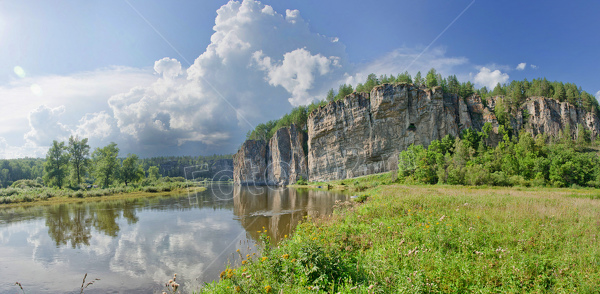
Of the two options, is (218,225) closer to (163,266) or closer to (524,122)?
(163,266)

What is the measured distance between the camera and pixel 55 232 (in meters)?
16.3

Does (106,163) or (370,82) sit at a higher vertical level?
(370,82)

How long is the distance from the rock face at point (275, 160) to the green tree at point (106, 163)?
49.3 metres

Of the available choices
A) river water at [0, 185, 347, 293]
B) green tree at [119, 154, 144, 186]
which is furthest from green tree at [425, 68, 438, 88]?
green tree at [119, 154, 144, 186]

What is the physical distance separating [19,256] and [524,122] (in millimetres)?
85786

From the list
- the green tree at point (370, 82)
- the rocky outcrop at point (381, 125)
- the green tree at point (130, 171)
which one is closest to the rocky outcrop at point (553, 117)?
the rocky outcrop at point (381, 125)

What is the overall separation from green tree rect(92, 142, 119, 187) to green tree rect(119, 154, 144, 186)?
1.62 meters

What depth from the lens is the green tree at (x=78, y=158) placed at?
49.5 m

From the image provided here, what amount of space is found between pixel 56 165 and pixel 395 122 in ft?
248

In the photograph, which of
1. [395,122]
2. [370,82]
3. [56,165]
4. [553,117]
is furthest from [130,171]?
[553,117]

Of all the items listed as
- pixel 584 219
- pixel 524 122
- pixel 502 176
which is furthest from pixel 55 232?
pixel 524 122

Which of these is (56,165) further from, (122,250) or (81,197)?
(122,250)

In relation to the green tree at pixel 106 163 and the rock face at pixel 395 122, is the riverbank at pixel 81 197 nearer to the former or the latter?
the green tree at pixel 106 163

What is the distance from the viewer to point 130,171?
187 ft
